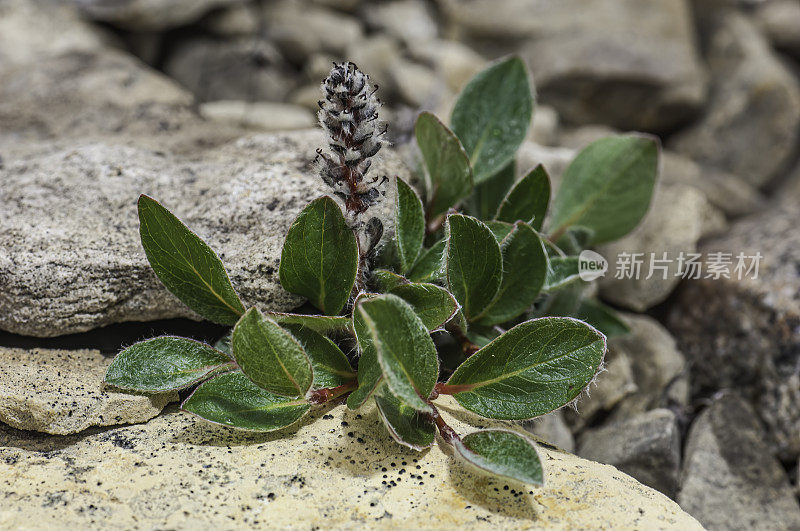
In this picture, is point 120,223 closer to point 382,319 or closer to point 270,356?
point 270,356

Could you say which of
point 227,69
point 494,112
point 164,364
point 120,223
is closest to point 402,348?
point 164,364

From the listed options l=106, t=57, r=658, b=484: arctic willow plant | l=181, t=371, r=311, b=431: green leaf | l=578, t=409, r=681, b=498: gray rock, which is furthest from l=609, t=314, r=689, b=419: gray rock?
l=181, t=371, r=311, b=431: green leaf

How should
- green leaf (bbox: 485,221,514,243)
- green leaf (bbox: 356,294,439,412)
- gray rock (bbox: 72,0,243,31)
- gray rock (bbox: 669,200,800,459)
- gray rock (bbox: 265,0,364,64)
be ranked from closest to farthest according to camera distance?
green leaf (bbox: 356,294,439,412)
green leaf (bbox: 485,221,514,243)
gray rock (bbox: 669,200,800,459)
gray rock (bbox: 72,0,243,31)
gray rock (bbox: 265,0,364,64)

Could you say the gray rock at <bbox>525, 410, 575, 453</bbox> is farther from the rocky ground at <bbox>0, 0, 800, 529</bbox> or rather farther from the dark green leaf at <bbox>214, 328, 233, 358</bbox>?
the dark green leaf at <bbox>214, 328, 233, 358</bbox>

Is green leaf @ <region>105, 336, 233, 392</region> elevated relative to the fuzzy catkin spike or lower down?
lower down

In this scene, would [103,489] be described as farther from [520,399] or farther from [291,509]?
[520,399]

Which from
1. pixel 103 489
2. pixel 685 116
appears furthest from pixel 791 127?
pixel 103 489
